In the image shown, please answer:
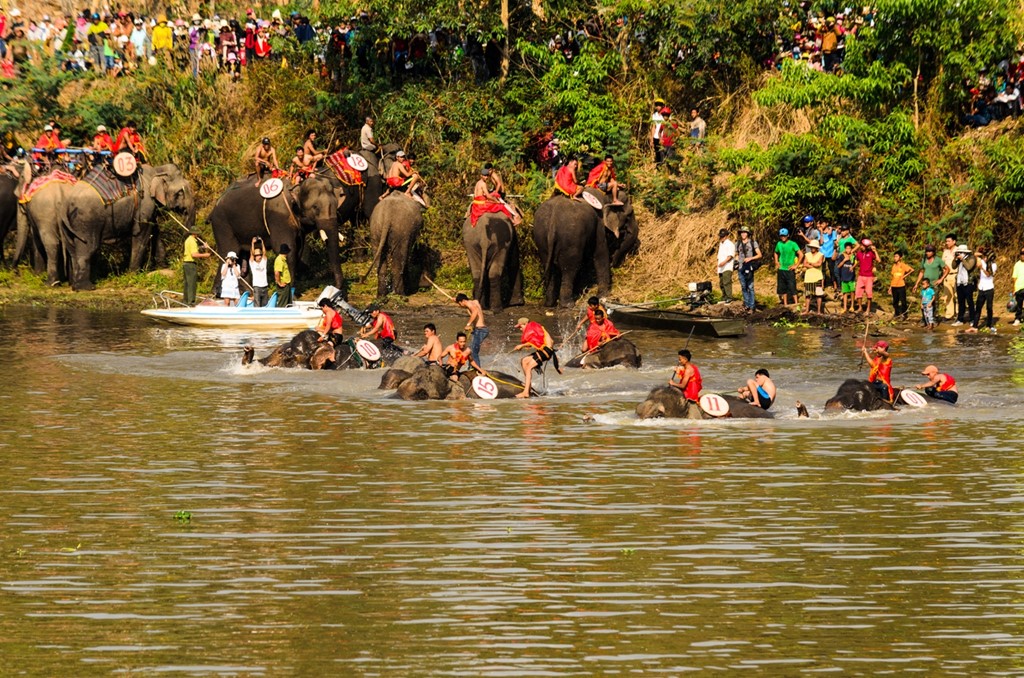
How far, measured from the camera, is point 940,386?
26234 mm

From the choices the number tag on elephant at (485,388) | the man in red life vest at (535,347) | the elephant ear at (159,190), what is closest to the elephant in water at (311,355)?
the number tag on elephant at (485,388)

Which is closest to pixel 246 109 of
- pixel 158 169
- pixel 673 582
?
pixel 158 169

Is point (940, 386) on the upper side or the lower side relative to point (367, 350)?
lower

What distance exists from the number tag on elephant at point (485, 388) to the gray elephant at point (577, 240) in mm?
11110

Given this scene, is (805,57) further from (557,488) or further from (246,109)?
(557,488)

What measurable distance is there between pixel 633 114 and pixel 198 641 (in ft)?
97.2

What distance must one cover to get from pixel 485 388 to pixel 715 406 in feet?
12.0

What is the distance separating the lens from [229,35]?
155ft

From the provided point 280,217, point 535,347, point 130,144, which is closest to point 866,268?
point 535,347

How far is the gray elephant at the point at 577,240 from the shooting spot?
3838cm

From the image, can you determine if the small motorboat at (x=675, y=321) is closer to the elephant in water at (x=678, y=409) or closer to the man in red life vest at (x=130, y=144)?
the elephant in water at (x=678, y=409)

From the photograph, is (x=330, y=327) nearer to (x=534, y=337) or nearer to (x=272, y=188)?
(x=534, y=337)

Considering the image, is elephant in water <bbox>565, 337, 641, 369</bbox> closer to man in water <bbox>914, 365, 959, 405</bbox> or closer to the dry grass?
man in water <bbox>914, 365, 959, 405</bbox>

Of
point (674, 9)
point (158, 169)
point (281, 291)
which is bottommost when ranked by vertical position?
point (281, 291)
